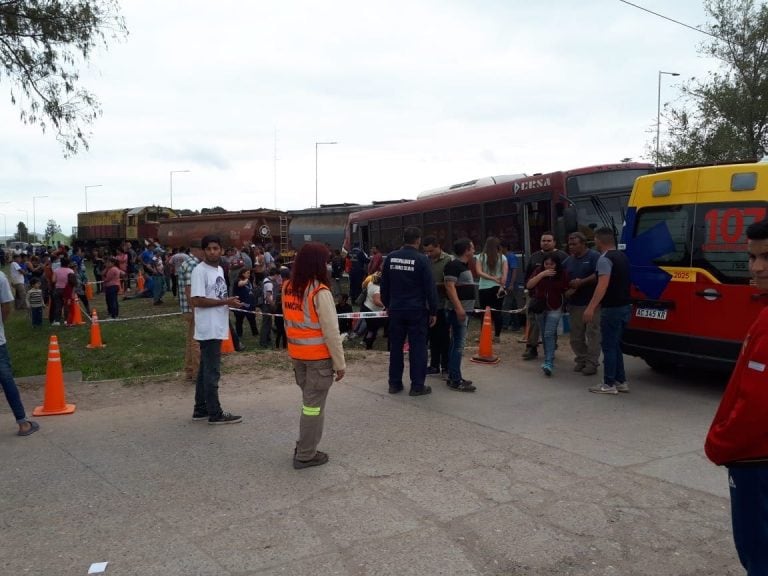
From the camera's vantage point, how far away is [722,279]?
6.93 m

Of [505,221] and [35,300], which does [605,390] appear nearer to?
[505,221]

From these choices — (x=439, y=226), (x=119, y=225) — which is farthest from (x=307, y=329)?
(x=119, y=225)

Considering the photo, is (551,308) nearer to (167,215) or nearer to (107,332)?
(107,332)

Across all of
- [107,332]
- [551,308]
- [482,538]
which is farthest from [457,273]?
[107,332]

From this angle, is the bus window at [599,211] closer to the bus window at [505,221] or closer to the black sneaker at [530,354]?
the bus window at [505,221]

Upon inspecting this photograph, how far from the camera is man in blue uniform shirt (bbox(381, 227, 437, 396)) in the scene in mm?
7219

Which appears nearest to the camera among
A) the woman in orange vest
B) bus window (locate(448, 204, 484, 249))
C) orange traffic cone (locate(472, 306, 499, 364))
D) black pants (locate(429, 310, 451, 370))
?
the woman in orange vest

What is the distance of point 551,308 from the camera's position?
8539 millimetres

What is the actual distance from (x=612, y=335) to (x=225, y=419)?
440 centimetres

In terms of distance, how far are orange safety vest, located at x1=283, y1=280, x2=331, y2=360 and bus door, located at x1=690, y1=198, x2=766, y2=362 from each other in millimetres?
4494

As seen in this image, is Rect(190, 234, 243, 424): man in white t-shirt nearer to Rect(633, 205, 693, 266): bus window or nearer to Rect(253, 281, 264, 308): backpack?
Rect(633, 205, 693, 266): bus window

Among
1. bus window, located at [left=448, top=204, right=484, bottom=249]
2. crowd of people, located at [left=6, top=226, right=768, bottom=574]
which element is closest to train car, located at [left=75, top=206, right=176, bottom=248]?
bus window, located at [left=448, top=204, right=484, bottom=249]

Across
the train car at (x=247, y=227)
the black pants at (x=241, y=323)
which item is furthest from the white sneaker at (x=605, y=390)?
the train car at (x=247, y=227)

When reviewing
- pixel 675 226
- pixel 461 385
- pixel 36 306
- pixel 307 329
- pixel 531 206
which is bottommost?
pixel 461 385
